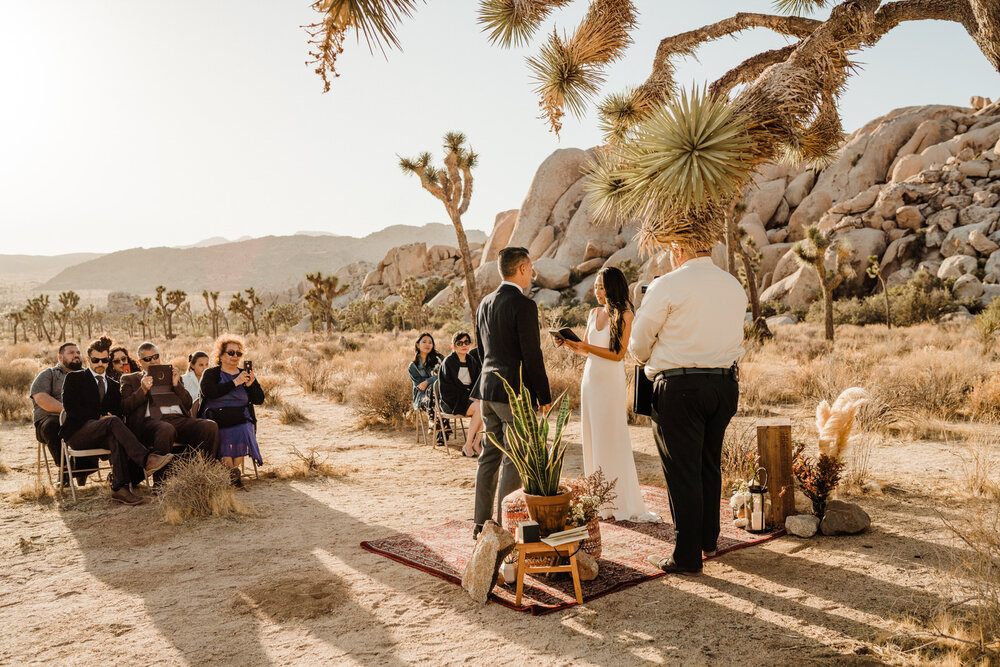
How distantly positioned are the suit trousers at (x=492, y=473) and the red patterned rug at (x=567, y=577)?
390 mm

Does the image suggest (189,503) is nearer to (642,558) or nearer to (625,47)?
(642,558)

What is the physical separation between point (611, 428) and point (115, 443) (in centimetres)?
477

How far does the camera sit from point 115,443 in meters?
6.70

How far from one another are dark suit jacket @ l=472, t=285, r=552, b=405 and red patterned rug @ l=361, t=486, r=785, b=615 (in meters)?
1.13

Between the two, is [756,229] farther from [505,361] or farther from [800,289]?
[505,361]

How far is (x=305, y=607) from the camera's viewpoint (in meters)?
4.07

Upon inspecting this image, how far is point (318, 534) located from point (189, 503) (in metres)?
1.40

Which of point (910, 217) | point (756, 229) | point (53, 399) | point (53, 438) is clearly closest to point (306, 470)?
point (53, 438)

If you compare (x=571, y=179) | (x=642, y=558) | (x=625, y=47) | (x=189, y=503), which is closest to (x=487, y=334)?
(x=642, y=558)

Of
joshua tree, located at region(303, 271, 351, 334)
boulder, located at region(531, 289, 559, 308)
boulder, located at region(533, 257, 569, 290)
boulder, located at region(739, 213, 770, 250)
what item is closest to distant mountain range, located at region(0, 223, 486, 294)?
boulder, located at region(533, 257, 569, 290)

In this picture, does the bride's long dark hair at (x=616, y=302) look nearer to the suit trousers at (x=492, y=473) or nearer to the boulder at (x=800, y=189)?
the suit trousers at (x=492, y=473)

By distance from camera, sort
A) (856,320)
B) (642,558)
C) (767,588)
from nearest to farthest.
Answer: (767,588), (642,558), (856,320)

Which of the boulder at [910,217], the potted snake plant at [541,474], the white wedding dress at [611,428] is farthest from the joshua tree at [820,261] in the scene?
the potted snake plant at [541,474]

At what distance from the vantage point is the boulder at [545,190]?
46.5m
